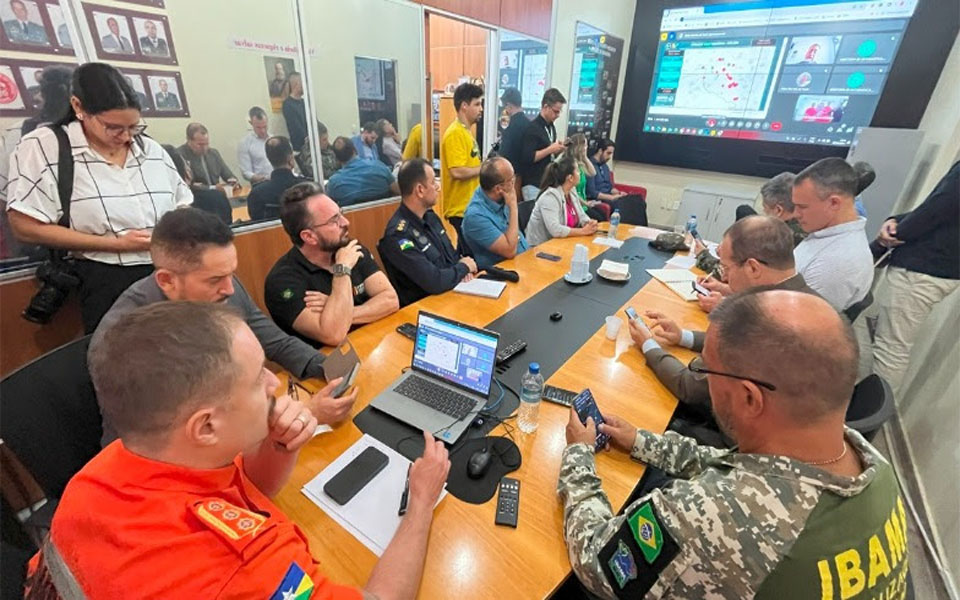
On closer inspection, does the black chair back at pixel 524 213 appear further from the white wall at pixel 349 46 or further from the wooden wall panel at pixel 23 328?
the wooden wall panel at pixel 23 328

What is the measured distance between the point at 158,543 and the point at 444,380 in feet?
3.07

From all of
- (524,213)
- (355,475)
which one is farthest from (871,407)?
(524,213)

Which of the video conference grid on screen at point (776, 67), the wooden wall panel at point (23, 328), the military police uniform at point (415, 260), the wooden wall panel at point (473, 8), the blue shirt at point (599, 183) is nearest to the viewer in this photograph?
the wooden wall panel at point (23, 328)

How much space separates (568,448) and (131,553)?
93cm

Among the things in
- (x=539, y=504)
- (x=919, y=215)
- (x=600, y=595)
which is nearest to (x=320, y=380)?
(x=539, y=504)

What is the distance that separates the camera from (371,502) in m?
1.02

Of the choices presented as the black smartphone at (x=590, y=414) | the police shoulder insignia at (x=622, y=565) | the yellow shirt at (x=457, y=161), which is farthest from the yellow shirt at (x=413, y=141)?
the police shoulder insignia at (x=622, y=565)

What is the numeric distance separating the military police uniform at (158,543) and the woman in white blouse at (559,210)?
3021 mm

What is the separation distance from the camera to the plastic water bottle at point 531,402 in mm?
1304

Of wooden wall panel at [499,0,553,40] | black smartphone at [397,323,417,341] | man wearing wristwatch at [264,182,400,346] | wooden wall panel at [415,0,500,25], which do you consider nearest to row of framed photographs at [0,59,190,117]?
man wearing wristwatch at [264,182,400,346]

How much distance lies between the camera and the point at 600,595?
0.88m

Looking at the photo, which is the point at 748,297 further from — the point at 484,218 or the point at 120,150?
the point at 120,150

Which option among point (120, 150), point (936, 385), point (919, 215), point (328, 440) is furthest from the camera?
point (919, 215)

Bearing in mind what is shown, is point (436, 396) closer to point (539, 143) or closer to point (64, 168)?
point (64, 168)
